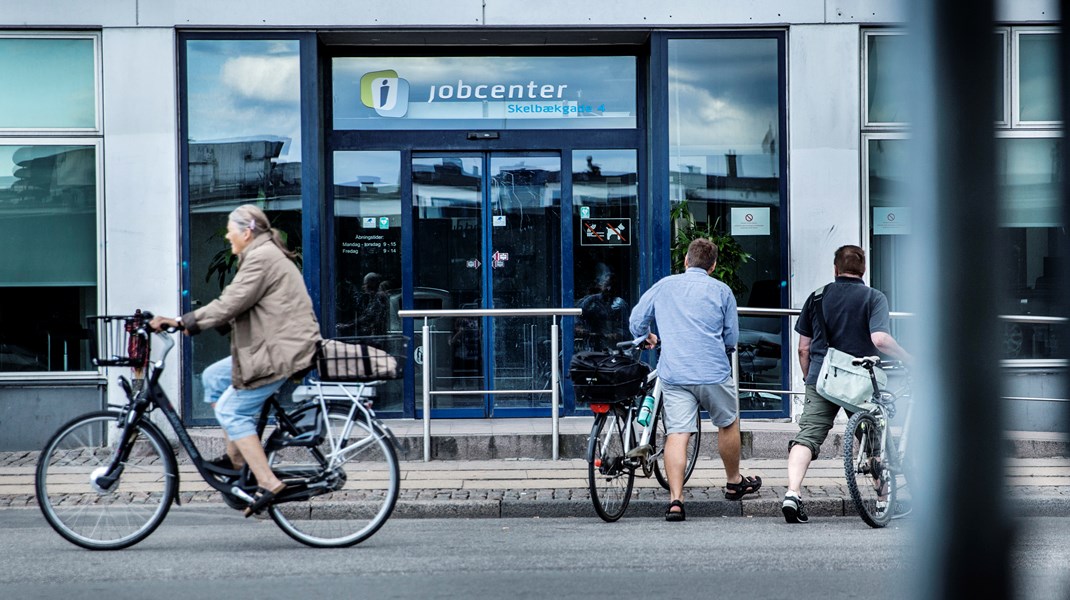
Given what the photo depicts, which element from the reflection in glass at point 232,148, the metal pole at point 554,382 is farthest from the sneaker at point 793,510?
the reflection in glass at point 232,148

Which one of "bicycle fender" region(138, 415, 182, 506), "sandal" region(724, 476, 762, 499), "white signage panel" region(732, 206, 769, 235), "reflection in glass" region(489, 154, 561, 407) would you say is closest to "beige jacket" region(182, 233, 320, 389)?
"bicycle fender" region(138, 415, 182, 506)

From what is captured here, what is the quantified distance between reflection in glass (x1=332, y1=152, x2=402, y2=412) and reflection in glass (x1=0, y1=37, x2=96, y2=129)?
229cm

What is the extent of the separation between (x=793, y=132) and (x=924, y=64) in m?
9.85

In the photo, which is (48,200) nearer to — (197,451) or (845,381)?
(197,451)

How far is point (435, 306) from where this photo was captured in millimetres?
11227

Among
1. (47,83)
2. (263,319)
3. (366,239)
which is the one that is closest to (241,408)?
(263,319)

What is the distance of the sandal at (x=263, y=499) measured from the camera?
6.11 meters

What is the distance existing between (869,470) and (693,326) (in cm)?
135

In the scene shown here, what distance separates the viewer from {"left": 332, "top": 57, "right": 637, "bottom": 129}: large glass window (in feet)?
36.6

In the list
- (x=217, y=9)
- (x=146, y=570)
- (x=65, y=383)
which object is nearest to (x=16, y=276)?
Result: (x=65, y=383)

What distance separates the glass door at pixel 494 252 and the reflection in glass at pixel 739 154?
1.29 m

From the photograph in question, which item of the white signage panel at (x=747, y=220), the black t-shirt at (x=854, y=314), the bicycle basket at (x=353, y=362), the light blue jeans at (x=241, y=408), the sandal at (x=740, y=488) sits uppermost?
the white signage panel at (x=747, y=220)

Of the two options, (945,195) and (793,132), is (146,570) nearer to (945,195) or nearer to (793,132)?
(945,195)

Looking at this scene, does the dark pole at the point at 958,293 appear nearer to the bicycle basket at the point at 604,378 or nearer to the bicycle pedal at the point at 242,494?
the bicycle pedal at the point at 242,494
